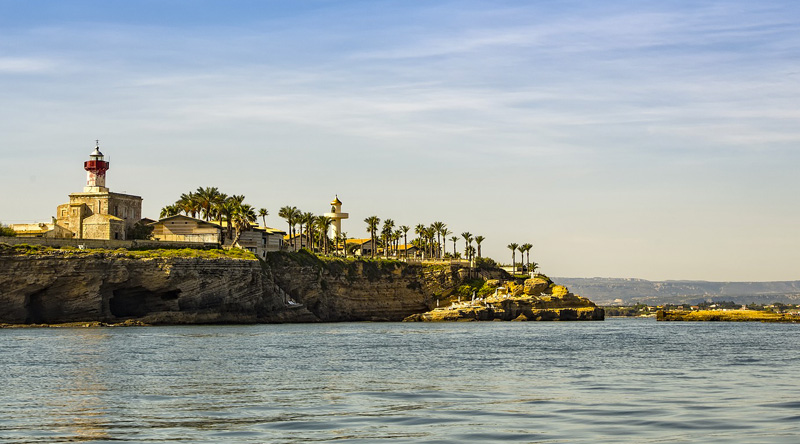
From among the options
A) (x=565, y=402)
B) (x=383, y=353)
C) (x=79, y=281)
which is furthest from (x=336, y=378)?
(x=79, y=281)

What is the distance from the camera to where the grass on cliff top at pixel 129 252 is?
90.5 meters

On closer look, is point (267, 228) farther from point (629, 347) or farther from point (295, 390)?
point (295, 390)

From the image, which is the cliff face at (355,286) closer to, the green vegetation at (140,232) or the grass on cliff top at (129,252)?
the grass on cliff top at (129,252)

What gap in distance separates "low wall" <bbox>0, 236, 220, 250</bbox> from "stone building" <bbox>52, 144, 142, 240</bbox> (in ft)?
21.7

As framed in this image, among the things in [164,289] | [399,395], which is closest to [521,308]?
[164,289]

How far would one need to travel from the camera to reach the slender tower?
115438mm

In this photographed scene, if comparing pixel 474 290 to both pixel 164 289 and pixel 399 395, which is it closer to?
pixel 164 289

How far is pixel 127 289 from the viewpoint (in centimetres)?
9781

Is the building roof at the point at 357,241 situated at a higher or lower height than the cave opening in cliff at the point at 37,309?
higher

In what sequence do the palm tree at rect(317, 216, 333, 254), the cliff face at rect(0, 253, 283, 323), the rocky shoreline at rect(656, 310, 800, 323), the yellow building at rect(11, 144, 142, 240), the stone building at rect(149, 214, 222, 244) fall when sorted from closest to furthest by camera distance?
the cliff face at rect(0, 253, 283, 323) < the yellow building at rect(11, 144, 142, 240) < the stone building at rect(149, 214, 222, 244) < the rocky shoreline at rect(656, 310, 800, 323) < the palm tree at rect(317, 216, 333, 254)

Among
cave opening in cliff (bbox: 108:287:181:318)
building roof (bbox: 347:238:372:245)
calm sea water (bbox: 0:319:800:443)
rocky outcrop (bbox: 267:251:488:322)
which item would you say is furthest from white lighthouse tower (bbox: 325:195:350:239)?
calm sea water (bbox: 0:319:800:443)

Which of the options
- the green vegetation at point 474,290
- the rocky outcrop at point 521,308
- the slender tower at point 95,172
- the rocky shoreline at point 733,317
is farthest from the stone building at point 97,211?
the rocky shoreline at point 733,317

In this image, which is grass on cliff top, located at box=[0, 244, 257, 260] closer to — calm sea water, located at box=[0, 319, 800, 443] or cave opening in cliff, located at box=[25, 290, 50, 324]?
cave opening in cliff, located at box=[25, 290, 50, 324]

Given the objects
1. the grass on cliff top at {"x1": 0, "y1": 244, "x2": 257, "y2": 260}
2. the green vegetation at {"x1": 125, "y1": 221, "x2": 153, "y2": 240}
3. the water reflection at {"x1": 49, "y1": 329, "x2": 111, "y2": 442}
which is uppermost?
the green vegetation at {"x1": 125, "y1": 221, "x2": 153, "y2": 240}
